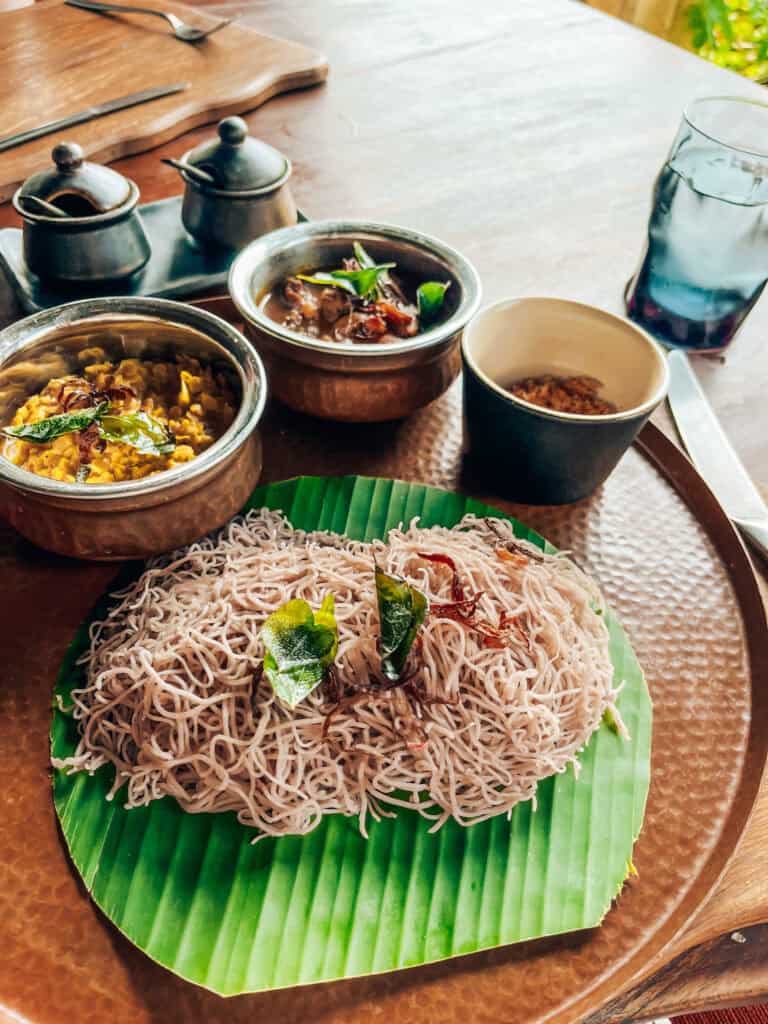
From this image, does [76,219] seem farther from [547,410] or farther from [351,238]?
[547,410]

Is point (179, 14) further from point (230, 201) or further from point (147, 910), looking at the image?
point (147, 910)

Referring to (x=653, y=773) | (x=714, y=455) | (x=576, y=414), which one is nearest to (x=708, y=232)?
(x=714, y=455)

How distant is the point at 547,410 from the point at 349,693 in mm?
698

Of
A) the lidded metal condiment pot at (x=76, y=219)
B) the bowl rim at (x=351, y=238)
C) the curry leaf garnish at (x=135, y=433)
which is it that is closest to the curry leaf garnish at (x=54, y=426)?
the curry leaf garnish at (x=135, y=433)

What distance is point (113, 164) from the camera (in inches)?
109

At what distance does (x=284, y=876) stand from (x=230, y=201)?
5.64 ft

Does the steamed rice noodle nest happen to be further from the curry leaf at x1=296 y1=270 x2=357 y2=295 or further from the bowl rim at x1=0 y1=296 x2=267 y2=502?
the curry leaf at x1=296 y1=270 x2=357 y2=295

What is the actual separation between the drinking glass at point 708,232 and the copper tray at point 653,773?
497 mm

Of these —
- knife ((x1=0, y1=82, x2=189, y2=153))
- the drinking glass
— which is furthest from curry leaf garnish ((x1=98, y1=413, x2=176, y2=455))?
knife ((x1=0, y1=82, x2=189, y2=153))

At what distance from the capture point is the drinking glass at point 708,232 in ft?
6.48

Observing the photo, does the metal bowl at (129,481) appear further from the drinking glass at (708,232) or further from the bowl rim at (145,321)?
the drinking glass at (708,232)

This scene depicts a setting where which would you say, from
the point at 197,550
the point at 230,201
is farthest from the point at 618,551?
the point at 230,201

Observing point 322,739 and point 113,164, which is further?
point 113,164

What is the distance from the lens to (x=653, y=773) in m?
1.40
